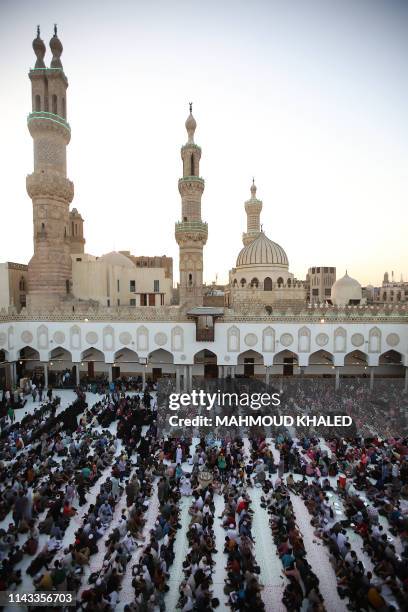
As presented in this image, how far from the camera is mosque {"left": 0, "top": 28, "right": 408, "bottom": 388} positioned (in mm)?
22141

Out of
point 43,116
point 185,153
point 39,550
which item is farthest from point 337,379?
point 43,116

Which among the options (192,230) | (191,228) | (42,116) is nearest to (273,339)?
(192,230)

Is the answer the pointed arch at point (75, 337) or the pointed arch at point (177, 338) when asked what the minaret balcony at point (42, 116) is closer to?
the pointed arch at point (75, 337)

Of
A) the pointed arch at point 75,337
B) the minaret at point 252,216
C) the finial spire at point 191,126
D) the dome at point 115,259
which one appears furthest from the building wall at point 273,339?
the minaret at point 252,216

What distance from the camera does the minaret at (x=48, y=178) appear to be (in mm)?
25625

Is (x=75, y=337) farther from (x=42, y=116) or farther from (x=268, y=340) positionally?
(x=42, y=116)

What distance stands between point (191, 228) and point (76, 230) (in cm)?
1378

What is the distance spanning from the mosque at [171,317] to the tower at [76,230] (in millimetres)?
5458

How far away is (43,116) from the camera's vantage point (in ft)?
82.9

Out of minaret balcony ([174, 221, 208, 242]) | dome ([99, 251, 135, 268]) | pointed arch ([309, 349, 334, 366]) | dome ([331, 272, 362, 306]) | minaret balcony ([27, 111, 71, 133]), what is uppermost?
minaret balcony ([27, 111, 71, 133])

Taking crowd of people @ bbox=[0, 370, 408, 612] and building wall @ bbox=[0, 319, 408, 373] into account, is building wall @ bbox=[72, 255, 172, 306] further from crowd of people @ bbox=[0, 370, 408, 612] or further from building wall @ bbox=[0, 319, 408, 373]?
crowd of people @ bbox=[0, 370, 408, 612]

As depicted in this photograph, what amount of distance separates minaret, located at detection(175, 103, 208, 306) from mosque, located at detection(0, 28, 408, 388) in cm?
8

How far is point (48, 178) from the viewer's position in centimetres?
2545

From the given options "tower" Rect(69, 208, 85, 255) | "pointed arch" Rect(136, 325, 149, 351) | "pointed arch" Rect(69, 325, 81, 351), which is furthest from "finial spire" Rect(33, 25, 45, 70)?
"pointed arch" Rect(136, 325, 149, 351)
